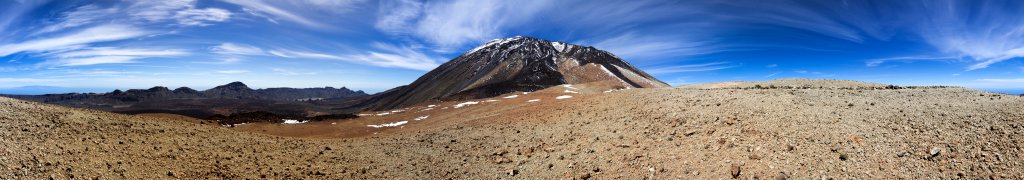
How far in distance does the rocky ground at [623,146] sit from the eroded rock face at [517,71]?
214 feet

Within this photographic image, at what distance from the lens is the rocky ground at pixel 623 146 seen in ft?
34.8

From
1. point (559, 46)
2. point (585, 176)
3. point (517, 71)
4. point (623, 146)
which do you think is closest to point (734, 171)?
point (585, 176)

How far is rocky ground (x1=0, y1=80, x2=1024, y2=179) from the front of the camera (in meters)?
10.6

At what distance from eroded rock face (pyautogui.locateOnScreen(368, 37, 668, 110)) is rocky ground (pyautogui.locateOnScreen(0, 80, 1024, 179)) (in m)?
65.1


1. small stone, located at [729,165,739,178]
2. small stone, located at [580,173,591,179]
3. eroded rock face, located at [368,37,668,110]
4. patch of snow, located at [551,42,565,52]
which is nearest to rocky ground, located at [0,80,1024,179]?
small stone, located at [729,165,739,178]

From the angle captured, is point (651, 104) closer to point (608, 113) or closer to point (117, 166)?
point (608, 113)

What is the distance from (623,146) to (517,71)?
10164 cm

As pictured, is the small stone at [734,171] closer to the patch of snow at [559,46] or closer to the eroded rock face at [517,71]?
the eroded rock face at [517,71]

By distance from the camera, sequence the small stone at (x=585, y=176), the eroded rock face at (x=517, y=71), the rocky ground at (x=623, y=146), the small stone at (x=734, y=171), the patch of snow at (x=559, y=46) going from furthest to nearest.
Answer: the patch of snow at (x=559, y=46) < the eroded rock face at (x=517, y=71) < the small stone at (x=585, y=176) < the small stone at (x=734, y=171) < the rocky ground at (x=623, y=146)

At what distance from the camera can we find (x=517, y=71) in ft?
383

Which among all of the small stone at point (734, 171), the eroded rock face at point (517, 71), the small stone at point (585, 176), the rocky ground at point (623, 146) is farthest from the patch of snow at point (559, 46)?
the small stone at point (734, 171)

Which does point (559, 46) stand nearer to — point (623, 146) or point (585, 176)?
point (623, 146)

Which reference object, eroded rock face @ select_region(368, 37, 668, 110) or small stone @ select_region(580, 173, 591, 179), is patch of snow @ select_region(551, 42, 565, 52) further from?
small stone @ select_region(580, 173, 591, 179)

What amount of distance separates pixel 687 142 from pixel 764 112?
4716 mm
